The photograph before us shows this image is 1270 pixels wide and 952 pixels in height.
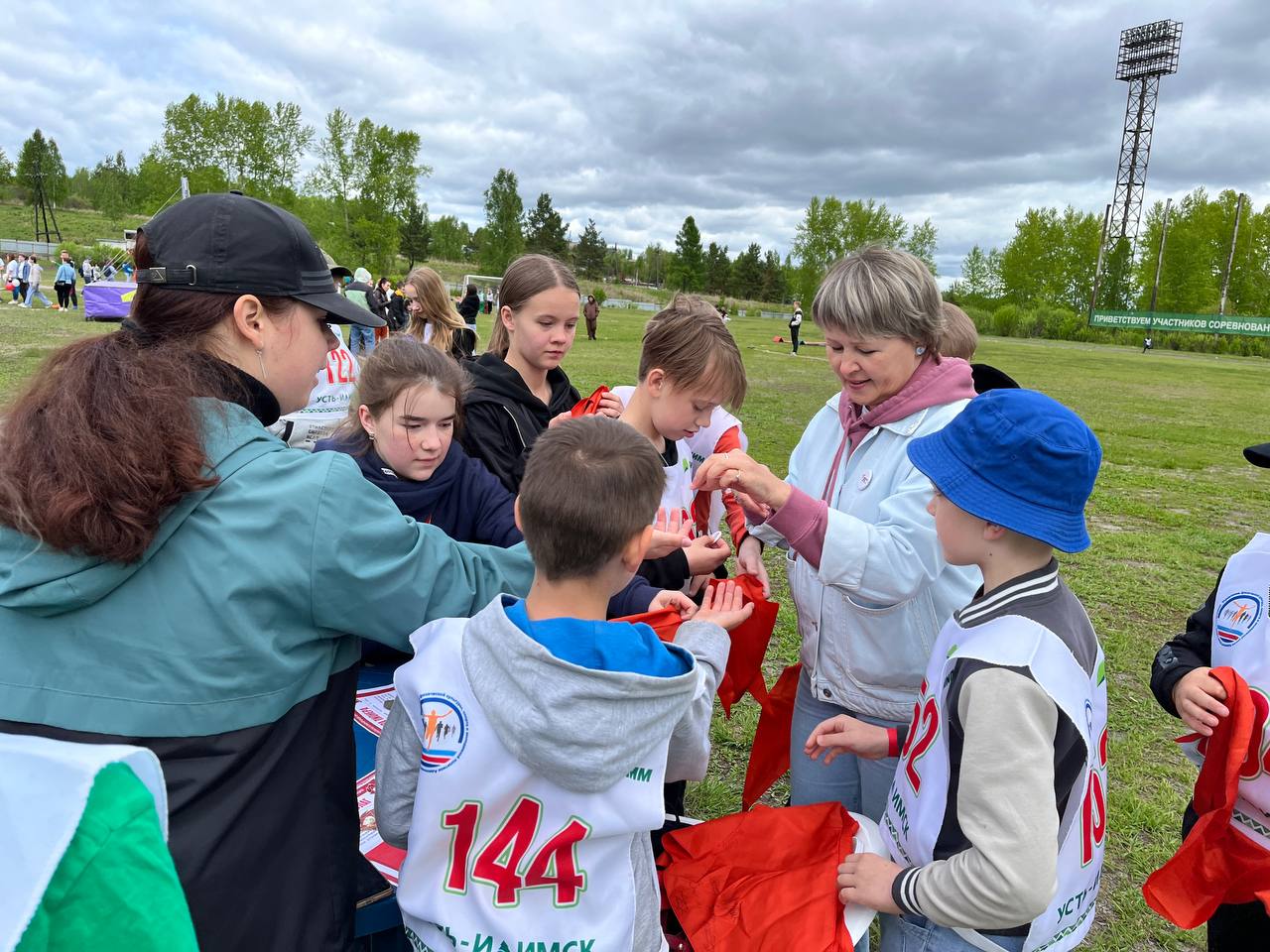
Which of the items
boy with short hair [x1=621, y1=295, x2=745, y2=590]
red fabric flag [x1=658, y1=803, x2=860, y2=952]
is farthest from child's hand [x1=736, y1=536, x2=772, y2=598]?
red fabric flag [x1=658, y1=803, x2=860, y2=952]

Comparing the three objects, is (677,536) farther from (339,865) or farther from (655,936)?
(339,865)

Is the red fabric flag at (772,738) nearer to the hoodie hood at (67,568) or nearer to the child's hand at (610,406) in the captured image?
the child's hand at (610,406)

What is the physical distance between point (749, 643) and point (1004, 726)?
113cm

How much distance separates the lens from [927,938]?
1.82m

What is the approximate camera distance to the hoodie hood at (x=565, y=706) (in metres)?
1.46

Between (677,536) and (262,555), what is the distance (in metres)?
1.35

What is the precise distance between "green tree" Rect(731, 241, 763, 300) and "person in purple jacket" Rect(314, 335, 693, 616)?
96.7 meters

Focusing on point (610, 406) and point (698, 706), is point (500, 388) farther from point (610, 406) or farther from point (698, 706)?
point (698, 706)

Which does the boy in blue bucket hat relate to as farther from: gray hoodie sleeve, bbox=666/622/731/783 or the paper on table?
gray hoodie sleeve, bbox=666/622/731/783

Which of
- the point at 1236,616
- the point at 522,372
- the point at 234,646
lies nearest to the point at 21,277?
the point at 522,372

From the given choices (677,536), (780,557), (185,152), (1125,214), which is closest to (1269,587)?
(677,536)

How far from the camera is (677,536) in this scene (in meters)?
2.50

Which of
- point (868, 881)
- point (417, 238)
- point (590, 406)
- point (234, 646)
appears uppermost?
point (417, 238)

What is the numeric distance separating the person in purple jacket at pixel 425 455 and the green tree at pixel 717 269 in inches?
3721
